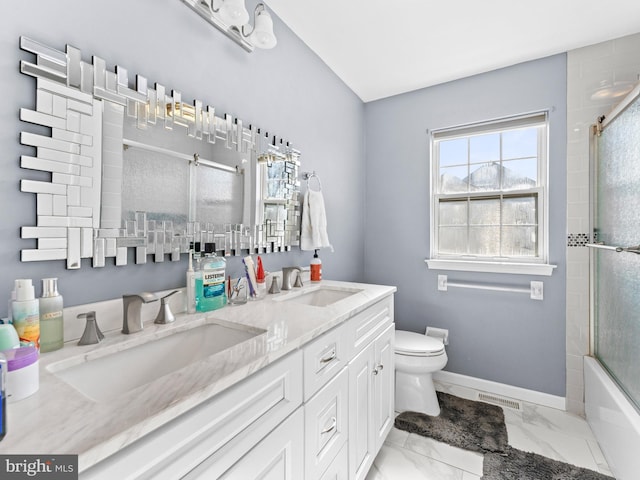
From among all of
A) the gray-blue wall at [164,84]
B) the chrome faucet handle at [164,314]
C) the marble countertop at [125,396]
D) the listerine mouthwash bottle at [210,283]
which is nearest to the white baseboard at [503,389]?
the gray-blue wall at [164,84]

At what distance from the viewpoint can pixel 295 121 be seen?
6.39 feet

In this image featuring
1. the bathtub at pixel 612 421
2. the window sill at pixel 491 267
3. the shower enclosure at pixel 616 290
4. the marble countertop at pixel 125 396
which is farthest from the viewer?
the window sill at pixel 491 267

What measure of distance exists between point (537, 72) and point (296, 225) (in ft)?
6.78

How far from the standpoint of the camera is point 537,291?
2193 mm

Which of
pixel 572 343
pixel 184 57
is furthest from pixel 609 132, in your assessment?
pixel 184 57

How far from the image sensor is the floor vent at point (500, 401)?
2.17 meters

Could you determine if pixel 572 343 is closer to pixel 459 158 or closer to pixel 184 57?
pixel 459 158

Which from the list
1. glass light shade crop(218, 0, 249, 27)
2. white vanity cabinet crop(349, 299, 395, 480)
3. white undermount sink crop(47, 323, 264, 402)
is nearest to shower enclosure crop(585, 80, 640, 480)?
white vanity cabinet crop(349, 299, 395, 480)

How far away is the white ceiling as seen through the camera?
5.65 ft

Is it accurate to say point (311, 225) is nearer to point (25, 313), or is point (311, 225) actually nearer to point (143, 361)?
point (143, 361)

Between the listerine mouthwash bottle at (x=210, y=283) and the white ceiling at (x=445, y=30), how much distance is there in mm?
1488

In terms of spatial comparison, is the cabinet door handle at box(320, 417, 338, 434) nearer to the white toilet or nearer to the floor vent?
the white toilet

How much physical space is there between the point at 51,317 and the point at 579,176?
2.85 meters

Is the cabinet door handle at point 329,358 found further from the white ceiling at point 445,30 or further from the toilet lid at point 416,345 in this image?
the white ceiling at point 445,30
